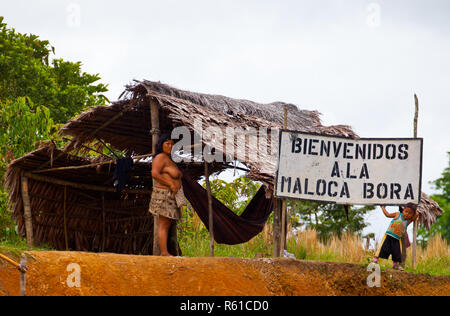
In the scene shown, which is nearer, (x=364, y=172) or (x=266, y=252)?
(x=364, y=172)

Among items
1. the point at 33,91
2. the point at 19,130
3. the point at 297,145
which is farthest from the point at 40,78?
the point at 297,145

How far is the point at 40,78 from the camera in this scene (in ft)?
55.3

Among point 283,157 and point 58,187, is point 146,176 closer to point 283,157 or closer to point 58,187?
point 58,187

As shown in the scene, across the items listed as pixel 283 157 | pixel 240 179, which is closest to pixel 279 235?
pixel 283 157

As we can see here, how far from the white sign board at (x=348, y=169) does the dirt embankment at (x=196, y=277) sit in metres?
0.75

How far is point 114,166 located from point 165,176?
267cm

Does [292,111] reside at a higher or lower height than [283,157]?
higher

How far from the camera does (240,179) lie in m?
13.7

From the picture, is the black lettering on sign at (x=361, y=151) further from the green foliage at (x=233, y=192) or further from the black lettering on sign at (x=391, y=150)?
the green foliage at (x=233, y=192)

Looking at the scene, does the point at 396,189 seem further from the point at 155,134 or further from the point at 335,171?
the point at 155,134

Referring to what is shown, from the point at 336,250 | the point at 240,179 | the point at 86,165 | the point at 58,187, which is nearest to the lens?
the point at 86,165
